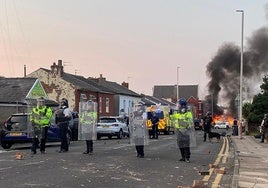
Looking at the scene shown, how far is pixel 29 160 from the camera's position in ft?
48.0

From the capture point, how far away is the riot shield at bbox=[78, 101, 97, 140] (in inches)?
668

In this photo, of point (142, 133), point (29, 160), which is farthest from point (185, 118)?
point (29, 160)

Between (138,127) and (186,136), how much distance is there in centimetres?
165

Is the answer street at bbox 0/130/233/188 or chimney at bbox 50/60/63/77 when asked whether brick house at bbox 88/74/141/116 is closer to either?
chimney at bbox 50/60/63/77

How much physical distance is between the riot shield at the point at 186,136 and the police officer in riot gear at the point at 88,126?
10.7 ft

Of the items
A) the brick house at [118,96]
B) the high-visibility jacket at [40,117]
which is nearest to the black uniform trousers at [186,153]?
the high-visibility jacket at [40,117]

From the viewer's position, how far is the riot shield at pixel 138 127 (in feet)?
52.0

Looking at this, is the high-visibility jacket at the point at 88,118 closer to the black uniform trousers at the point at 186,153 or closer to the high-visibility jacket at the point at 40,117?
the high-visibility jacket at the point at 40,117

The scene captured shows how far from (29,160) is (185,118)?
4846 millimetres

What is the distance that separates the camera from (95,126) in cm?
1738

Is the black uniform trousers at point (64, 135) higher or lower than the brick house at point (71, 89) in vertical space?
lower

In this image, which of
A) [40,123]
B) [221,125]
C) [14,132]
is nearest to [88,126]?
[40,123]

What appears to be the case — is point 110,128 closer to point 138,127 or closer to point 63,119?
point 63,119

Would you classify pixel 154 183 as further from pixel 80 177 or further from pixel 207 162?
pixel 207 162
